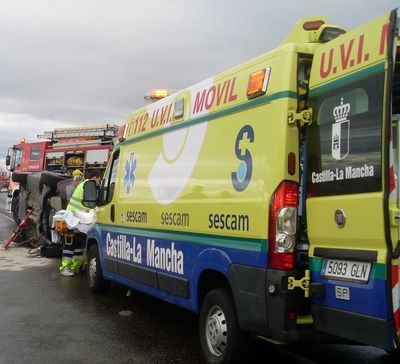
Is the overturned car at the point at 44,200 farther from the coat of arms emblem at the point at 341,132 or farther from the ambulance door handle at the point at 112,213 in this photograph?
the coat of arms emblem at the point at 341,132

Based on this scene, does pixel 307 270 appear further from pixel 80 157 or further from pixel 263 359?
pixel 80 157

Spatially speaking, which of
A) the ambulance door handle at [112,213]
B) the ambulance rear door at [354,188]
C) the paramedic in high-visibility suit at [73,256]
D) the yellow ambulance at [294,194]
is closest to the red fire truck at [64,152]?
the paramedic in high-visibility suit at [73,256]

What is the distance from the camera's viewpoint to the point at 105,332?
605cm

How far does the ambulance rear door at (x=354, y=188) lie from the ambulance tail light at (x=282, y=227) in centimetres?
13

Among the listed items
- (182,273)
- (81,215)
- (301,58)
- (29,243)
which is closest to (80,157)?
(29,243)

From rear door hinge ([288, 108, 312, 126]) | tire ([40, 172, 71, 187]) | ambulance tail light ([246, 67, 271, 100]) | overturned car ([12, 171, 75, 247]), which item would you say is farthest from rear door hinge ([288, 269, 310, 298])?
tire ([40, 172, 71, 187])

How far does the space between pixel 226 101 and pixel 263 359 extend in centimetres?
241

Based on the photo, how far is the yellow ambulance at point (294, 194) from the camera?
339cm

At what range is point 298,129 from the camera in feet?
13.1

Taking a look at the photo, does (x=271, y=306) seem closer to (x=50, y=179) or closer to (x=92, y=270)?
(x=92, y=270)

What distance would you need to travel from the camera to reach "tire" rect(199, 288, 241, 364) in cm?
440

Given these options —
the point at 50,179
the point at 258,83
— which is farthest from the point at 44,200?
the point at 258,83

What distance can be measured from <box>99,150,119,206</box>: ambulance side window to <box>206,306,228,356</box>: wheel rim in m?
3.04

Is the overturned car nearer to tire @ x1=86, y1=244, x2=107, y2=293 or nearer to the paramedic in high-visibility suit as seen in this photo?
the paramedic in high-visibility suit
